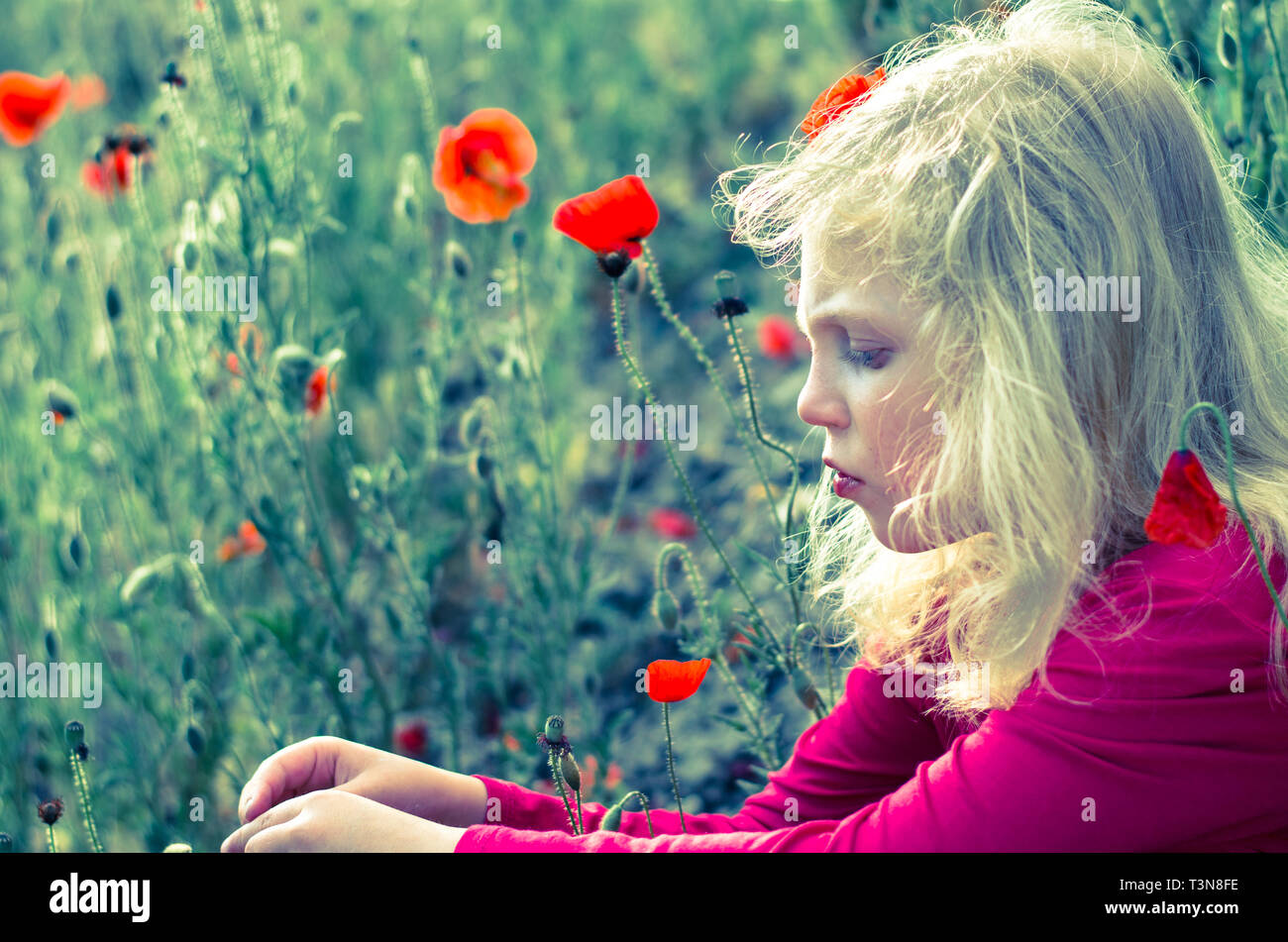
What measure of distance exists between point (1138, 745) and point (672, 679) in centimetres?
32

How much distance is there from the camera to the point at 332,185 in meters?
2.07

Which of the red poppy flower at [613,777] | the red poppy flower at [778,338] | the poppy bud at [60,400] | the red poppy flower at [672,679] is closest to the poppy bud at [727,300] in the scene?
the red poppy flower at [672,679]

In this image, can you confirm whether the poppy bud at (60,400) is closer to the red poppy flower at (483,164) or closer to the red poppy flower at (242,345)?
the red poppy flower at (242,345)

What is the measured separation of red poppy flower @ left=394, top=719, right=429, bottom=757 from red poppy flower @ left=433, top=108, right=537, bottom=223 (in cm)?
76

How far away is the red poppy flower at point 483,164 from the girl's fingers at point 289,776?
2.47ft

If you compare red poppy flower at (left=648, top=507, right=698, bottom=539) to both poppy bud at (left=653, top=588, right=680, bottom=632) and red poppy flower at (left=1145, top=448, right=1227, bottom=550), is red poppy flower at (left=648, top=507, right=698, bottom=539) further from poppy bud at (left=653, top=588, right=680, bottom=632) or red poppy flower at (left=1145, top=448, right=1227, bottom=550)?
red poppy flower at (left=1145, top=448, right=1227, bottom=550)

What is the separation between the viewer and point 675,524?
1.96 meters

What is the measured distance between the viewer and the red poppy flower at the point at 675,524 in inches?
76.9

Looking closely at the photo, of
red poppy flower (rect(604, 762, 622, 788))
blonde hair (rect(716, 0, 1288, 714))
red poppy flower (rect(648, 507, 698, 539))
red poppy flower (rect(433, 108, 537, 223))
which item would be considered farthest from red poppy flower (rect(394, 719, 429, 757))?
blonde hair (rect(716, 0, 1288, 714))

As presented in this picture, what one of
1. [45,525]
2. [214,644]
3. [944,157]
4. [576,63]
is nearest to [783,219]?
[944,157]

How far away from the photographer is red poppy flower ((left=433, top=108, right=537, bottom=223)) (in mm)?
1452
